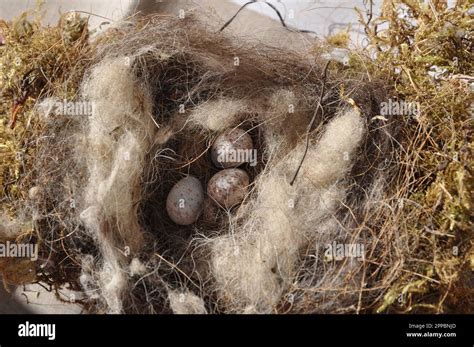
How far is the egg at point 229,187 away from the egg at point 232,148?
3cm

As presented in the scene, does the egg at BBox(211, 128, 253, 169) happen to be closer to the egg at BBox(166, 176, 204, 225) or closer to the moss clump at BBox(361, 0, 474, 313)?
the egg at BBox(166, 176, 204, 225)

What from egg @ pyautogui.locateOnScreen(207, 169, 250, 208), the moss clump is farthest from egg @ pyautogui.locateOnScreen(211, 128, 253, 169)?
the moss clump

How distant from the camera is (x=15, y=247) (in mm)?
1303

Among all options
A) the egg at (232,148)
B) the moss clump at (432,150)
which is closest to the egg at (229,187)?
the egg at (232,148)

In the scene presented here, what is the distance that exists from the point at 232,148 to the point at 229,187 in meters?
0.10

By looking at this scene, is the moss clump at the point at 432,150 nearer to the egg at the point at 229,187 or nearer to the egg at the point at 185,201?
the egg at the point at 229,187

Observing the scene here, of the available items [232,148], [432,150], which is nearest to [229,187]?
[232,148]

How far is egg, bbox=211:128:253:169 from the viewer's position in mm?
1386

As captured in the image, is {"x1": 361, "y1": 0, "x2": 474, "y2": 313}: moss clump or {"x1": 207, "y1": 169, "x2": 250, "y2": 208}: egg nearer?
{"x1": 361, "y1": 0, "x2": 474, "y2": 313}: moss clump

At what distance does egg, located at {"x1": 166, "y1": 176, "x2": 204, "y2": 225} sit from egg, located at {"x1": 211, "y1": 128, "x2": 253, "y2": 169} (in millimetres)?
94

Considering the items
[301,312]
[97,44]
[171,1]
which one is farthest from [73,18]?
[301,312]

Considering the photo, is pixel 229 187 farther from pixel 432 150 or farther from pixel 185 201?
pixel 432 150

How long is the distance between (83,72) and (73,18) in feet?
0.60

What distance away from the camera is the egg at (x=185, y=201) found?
137 centimetres
